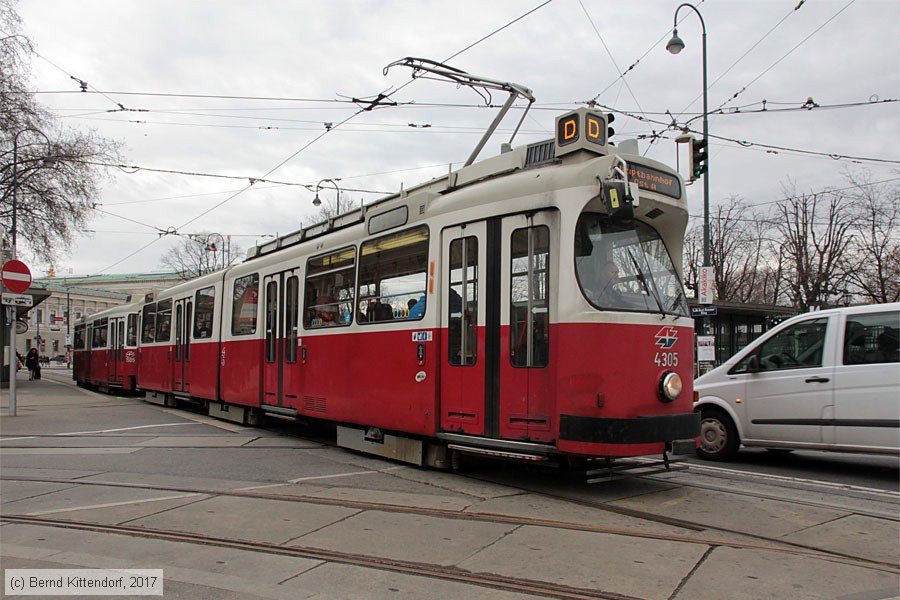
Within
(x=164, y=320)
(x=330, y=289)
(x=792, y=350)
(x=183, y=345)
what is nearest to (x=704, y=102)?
(x=792, y=350)

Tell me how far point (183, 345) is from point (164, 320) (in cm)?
200

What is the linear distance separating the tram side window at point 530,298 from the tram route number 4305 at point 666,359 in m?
1.05

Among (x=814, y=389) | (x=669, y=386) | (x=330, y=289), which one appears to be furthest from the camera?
(x=330, y=289)

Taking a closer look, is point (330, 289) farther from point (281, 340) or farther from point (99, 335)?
point (99, 335)

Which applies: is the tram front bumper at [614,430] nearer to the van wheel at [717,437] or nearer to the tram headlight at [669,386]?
the tram headlight at [669,386]

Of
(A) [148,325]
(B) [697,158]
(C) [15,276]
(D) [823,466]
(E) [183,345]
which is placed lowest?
(D) [823,466]

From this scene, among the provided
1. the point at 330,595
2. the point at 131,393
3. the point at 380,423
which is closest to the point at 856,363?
the point at 380,423

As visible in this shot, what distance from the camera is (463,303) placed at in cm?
710

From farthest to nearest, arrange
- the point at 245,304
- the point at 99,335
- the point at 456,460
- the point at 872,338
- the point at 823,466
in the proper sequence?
the point at 99,335, the point at 245,304, the point at 823,466, the point at 456,460, the point at 872,338

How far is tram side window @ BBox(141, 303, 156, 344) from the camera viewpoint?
18.2 m

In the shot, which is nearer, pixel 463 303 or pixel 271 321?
pixel 463 303

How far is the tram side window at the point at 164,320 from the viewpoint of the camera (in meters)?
16.8

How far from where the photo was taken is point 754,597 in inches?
156

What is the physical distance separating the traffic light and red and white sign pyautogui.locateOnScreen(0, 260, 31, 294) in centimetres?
1457
